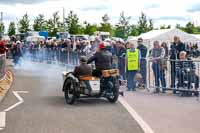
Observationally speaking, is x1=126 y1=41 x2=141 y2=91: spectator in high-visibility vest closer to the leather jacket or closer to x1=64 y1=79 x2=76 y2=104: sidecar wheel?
the leather jacket

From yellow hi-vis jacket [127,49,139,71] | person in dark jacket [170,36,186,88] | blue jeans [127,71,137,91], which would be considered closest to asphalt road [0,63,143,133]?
person in dark jacket [170,36,186,88]

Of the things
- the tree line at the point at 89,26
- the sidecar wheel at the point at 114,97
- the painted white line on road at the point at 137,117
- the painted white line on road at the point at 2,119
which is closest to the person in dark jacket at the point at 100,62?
the sidecar wheel at the point at 114,97

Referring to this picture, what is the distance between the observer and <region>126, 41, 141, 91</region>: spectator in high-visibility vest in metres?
16.3

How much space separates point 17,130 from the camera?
8797 mm

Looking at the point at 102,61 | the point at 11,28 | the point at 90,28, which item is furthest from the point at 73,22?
the point at 102,61

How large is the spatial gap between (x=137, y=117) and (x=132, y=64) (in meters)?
6.14

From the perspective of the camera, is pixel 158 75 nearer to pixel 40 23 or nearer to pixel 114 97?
pixel 114 97

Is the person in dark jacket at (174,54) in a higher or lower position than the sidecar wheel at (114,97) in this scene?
higher

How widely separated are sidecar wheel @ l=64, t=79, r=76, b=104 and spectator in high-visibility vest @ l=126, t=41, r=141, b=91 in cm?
378

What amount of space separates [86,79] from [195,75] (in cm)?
360

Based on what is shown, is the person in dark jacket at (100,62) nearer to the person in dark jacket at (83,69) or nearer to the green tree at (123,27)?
the person in dark jacket at (83,69)

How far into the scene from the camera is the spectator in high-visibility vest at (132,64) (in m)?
16.3

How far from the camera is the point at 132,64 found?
1641 centimetres

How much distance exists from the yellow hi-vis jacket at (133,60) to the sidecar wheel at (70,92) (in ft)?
12.9
